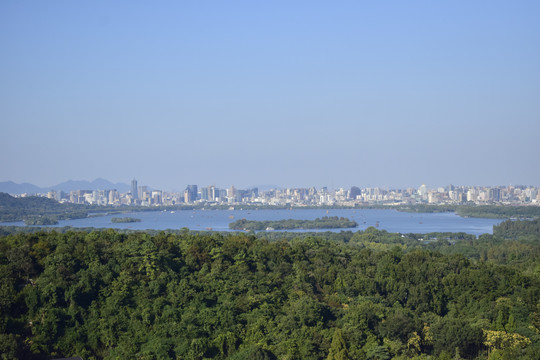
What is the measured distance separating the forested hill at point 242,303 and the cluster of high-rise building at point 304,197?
67501 mm

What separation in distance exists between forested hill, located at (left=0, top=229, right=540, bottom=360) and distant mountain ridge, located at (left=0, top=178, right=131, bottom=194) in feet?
388

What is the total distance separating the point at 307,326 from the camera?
9.91 meters

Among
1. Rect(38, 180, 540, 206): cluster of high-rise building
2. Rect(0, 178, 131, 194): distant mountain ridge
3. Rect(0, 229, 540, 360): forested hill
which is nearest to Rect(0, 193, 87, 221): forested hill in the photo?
Rect(38, 180, 540, 206): cluster of high-rise building

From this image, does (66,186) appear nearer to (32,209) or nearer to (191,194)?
(191,194)

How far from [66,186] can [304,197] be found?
8301 cm

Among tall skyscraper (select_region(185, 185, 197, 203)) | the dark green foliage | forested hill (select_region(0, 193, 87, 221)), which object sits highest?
tall skyscraper (select_region(185, 185, 197, 203))

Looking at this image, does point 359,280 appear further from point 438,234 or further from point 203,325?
point 438,234

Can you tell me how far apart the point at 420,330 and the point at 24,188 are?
446ft

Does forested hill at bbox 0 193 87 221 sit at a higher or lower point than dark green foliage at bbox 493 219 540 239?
higher

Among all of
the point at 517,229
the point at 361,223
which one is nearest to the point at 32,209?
the point at 361,223

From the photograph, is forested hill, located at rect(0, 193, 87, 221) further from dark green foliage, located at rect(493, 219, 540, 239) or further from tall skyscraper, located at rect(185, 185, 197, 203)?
dark green foliage, located at rect(493, 219, 540, 239)

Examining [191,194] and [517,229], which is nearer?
[517,229]

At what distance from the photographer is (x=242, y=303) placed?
1074cm

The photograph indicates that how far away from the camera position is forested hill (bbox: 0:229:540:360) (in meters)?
9.19
